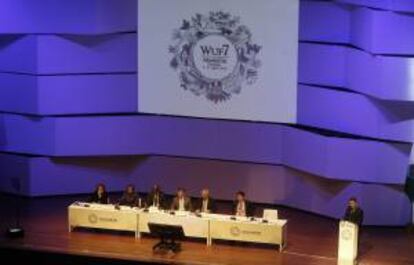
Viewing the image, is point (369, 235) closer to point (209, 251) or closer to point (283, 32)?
point (209, 251)

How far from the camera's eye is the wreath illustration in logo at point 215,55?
1557cm

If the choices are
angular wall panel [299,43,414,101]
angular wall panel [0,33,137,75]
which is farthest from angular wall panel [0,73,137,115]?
angular wall panel [299,43,414,101]

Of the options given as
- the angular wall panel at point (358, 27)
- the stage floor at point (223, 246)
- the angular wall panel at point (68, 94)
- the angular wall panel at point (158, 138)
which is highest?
the angular wall panel at point (358, 27)

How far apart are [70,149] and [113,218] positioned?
2604 millimetres

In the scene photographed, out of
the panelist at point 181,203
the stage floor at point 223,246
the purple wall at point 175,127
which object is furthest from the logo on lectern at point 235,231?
the purple wall at point 175,127

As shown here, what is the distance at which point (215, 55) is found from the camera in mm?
15797

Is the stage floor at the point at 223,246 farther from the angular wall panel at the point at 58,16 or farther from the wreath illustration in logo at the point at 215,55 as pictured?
the angular wall panel at the point at 58,16

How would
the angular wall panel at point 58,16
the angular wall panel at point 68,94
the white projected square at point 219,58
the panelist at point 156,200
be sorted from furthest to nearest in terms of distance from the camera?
the angular wall panel at point 68,94
the angular wall panel at point 58,16
the white projected square at point 219,58
the panelist at point 156,200

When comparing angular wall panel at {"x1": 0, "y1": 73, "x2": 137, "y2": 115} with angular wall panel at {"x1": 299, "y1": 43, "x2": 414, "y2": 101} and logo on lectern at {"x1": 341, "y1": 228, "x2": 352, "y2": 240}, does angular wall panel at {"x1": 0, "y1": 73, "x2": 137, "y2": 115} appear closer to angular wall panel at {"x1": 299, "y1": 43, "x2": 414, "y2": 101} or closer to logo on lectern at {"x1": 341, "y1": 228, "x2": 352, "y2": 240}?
angular wall panel at {"x1": 299, "y1": 43, "x2": 414, "y2": 101}

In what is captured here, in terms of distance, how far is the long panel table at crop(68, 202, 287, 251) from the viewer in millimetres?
13430

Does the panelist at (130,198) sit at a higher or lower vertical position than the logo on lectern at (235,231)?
higher

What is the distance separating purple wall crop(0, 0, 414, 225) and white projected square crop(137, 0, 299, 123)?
203 mm

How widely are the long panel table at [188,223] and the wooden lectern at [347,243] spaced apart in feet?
3.34

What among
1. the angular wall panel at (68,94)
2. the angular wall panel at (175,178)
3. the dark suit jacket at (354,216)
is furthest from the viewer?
the angular wall panel at (68,94)
